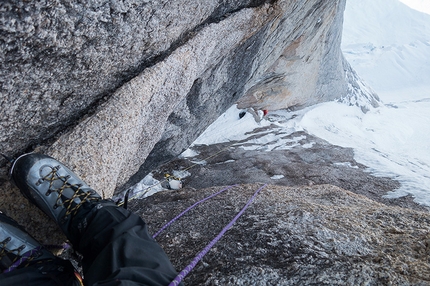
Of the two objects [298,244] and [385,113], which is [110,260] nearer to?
[298,244]

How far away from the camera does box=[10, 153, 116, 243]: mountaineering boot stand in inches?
75.3

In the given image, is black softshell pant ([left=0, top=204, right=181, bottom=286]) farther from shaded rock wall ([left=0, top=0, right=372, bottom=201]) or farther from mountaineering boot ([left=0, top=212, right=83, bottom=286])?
shaded rock wall ([left=0, top=0, right=372, bottom=201])

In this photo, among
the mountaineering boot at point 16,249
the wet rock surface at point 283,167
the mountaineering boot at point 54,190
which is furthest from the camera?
the wet rock surface at point 283,167

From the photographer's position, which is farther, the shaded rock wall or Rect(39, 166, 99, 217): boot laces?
Rect(39, 166, 99, 217): boot laces

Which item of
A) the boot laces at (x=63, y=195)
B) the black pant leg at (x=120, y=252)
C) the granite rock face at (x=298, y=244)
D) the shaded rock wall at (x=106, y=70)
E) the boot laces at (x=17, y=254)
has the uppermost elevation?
the shaded rock wall at (x=106, y=70)

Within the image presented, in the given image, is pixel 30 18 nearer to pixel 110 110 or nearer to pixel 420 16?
pixel 110 110

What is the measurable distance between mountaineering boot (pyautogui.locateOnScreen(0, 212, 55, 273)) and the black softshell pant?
13 cm

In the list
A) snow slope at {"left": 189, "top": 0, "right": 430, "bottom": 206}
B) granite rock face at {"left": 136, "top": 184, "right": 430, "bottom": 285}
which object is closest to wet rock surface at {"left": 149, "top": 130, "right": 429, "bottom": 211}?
snow slope at {"left": 189, "top": 0, "right": 430, "bottom": 206}

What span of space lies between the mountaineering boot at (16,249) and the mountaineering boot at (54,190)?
0.66 ft

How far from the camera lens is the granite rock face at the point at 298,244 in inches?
58.4

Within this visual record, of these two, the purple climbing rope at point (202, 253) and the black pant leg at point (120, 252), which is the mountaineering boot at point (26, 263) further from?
the purple climbing rope at point (202, 253)

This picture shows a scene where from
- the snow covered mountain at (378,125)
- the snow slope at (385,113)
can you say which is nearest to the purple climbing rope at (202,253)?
the snow covered mountain at (378,125)

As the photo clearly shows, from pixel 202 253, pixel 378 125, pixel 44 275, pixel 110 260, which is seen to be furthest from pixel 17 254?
pixel 378 125

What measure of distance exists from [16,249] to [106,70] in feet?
4.28
